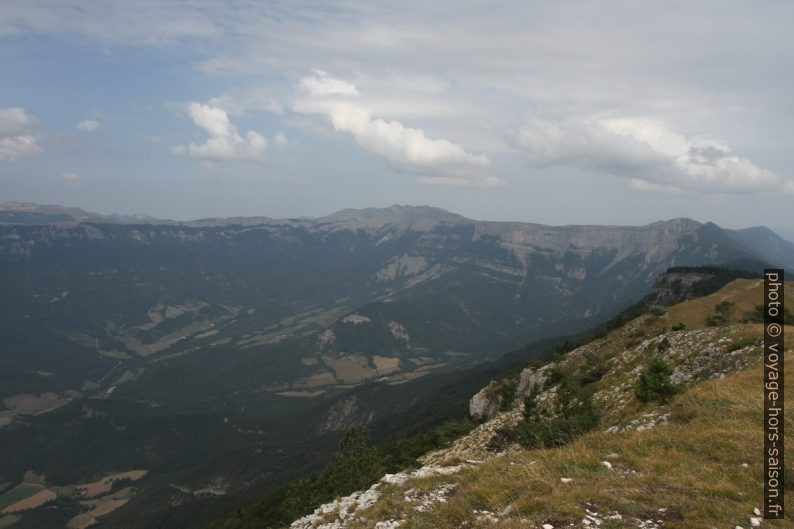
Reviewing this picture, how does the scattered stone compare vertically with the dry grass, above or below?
below

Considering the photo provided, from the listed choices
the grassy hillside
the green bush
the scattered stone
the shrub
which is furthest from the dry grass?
the shrub

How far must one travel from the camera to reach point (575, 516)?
46.6 ft

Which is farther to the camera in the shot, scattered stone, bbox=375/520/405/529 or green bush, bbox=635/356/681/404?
green bush, bbox=635/356/681/404

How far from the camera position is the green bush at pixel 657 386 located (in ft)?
96.0

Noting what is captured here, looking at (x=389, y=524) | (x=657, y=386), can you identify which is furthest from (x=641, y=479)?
(x=657, y=386)

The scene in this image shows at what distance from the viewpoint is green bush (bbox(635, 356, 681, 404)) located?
2925cm

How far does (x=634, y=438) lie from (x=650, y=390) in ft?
34.8

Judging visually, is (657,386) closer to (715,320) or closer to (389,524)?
(389,524)

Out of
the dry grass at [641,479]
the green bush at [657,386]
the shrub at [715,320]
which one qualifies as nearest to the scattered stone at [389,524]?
the dry grass at [641,479]

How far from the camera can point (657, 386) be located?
29.6 m

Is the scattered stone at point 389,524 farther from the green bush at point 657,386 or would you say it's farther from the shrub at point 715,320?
the shrub at point 715,320

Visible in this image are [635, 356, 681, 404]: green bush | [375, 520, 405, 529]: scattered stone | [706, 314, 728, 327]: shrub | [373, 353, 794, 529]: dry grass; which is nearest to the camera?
[373, 353, 794, 529]: dry grass

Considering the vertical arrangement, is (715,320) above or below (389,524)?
below

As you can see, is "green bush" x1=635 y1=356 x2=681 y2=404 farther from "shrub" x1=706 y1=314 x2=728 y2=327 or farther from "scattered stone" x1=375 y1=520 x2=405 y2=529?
"shrub" x1=706 y1=314 x2=728 y2=327
